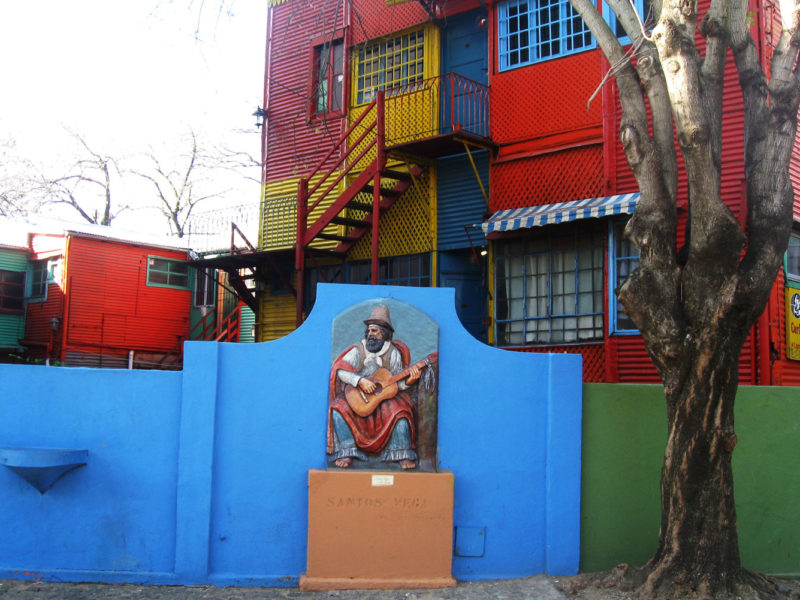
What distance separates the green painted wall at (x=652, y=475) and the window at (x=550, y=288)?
141 inches

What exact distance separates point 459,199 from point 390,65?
3236 millimetres

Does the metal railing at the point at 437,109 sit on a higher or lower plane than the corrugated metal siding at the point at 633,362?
higher

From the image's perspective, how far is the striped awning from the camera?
34.3 ft

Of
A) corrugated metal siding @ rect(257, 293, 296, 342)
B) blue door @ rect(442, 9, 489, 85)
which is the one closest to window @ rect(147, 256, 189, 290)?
corrugated metal siding @ rect(257, 293, 296, 342)

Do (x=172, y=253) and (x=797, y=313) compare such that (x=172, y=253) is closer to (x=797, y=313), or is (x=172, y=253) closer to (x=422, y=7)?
(x=422, y=7)

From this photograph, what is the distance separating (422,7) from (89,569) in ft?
35.1

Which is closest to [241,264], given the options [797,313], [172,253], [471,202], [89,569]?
[471,202]

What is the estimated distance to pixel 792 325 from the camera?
35.1 feet

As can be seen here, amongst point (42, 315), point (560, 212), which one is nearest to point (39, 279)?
point (42, 315)

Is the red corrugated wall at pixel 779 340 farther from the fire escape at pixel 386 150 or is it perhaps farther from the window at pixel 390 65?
the window at pixel 390 65

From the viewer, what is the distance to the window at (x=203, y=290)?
21.6 m

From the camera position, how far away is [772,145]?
693cm

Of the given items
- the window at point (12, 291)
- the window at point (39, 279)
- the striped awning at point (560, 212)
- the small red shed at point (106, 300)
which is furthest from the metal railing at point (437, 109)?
the window at point (12, 291)

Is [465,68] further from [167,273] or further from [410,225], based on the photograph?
[167,273]
